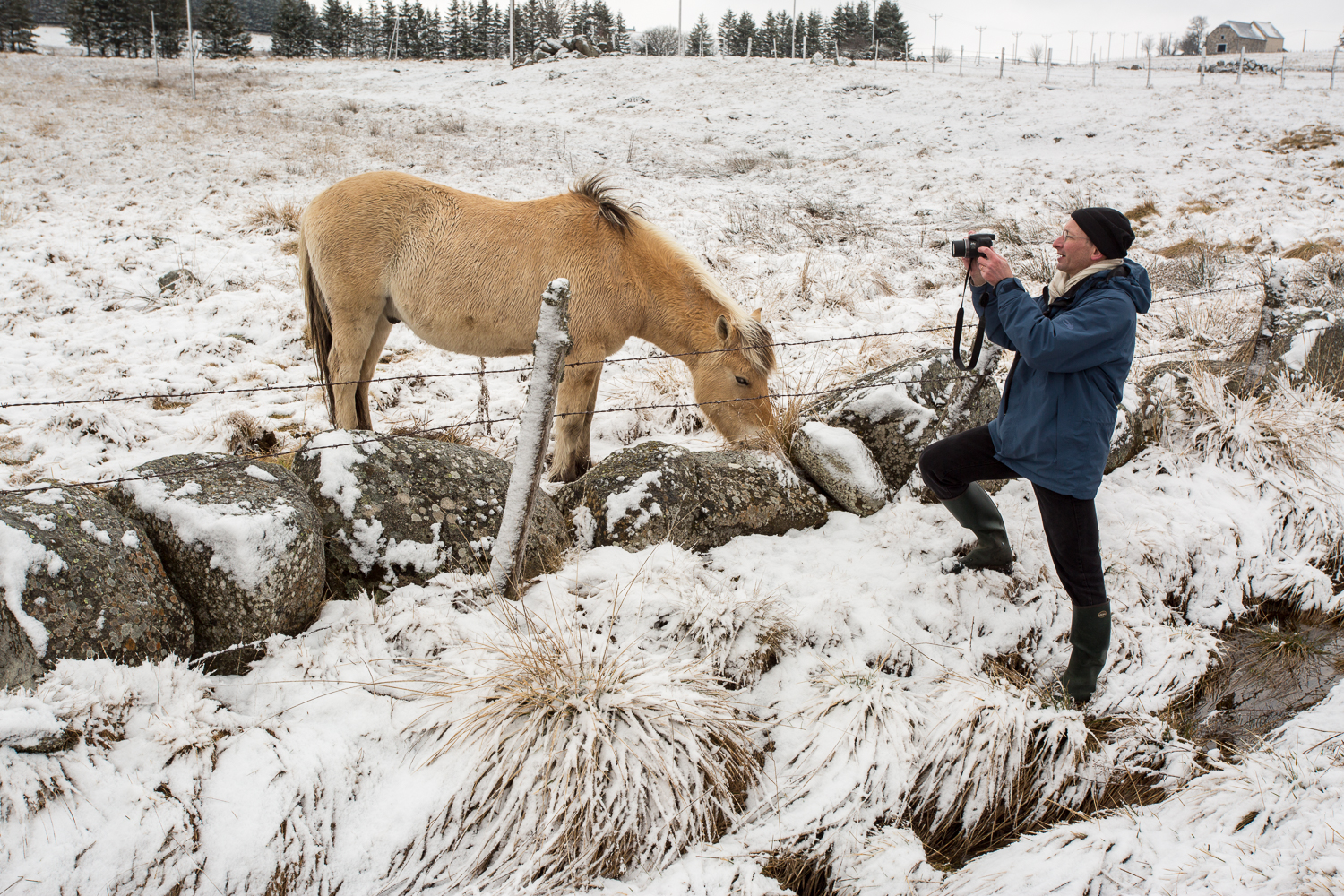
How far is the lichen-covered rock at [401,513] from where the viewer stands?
3.10 meters

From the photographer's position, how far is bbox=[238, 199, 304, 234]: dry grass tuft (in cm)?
955

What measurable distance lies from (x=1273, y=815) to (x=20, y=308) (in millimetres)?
10136

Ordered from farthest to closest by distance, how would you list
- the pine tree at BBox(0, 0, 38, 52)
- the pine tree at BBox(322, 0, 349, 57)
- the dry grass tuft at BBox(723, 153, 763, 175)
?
1. the pine tree at BBox(322, 0, 349, 57)
2. the pine tree at BBox(0, 0, 38, 52)
3. the dry grass tuft at BBox(723, 153, 763, 175)

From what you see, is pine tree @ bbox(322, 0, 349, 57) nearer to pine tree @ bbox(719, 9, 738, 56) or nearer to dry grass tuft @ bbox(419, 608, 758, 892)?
pine tree @ bbox(719, 9, 738, 56)

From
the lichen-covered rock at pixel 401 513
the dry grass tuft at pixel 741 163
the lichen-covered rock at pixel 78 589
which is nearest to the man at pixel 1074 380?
the lichen-covered rock at pixel 401 513

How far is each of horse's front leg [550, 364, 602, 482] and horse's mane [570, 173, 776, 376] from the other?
3.00ft

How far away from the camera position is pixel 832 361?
6.54 meters

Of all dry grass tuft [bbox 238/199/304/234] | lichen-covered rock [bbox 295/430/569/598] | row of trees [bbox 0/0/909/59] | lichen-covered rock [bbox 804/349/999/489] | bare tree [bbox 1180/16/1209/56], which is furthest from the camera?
bare tree [bbox 1180/16/1209/56]

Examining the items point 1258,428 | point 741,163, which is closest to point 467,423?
point 1258,428

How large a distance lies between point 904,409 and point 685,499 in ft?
5.59

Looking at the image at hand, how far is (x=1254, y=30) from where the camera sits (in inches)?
2346

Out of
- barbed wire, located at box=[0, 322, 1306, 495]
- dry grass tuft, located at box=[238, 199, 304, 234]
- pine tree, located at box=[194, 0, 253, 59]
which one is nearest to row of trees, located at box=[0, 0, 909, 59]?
pine tree, located at box=[194, 0, 253, 59]

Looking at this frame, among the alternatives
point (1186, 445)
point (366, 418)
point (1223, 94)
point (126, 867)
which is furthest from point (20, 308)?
point (1223, 94)

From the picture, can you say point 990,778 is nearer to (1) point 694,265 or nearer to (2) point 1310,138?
(1) point 694,265
